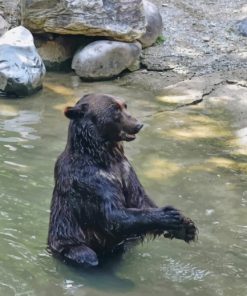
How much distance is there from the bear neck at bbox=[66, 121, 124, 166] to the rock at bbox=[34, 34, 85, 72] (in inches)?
229

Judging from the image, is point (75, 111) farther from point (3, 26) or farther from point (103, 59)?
point (3, 26)

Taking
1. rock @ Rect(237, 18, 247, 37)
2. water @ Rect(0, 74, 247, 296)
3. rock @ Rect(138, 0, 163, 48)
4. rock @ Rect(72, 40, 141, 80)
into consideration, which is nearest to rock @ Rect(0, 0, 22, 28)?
rock @ Rect(72, 40, 141, 80)

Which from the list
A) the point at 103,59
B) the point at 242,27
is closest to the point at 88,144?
the point at 103,59

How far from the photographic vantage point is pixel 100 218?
5.00 metres

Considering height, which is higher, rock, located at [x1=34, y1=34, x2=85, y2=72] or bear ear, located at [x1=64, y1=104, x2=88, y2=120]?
bear ear, located at [x1=64, y1=104, x2=88, y2=120]

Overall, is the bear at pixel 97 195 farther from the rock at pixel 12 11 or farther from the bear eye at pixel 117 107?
the rock at pixel 12 11

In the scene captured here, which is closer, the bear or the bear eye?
the bear

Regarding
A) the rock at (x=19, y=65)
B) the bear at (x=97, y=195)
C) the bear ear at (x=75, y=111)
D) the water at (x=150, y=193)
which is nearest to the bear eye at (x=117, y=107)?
the bear at (x=97, y=195)

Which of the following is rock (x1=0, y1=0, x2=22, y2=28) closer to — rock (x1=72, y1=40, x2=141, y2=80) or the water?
rock (x1=72, y1=40, x2=141, y2=80)

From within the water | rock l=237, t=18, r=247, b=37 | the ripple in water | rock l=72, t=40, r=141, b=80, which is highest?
rock l=237, t=18, r=247, b=37

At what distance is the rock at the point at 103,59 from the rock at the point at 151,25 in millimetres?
630

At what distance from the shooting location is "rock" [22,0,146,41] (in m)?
10.4

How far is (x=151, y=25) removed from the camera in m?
11.1

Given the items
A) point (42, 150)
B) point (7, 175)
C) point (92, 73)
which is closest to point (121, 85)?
point (92, 73)
